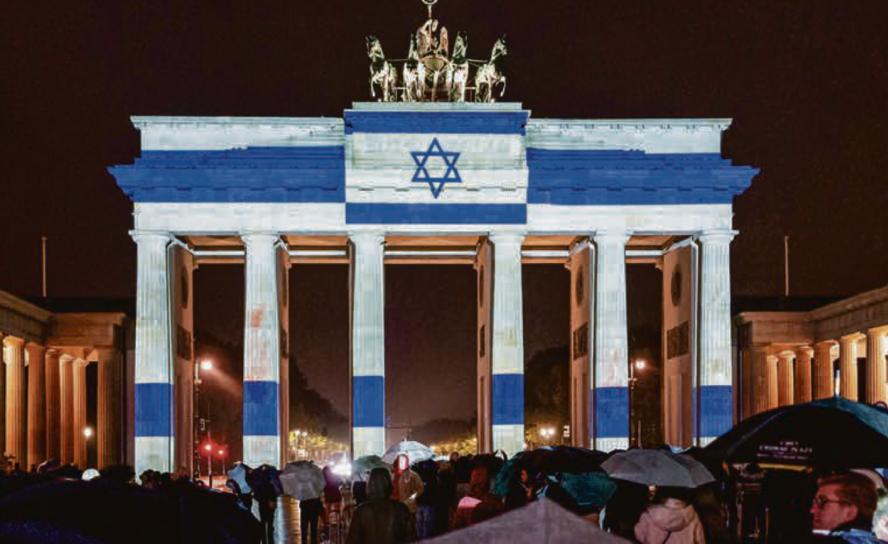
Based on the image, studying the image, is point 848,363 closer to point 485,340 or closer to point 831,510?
point 485,340

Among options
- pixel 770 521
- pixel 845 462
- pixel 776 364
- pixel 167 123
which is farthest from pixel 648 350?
pixel 845 462

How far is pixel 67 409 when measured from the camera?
238 feet

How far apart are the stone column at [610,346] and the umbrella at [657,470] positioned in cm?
3845

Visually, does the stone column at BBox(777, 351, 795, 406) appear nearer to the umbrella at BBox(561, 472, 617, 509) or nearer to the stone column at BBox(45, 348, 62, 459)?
the stone column at BBox(45, 348, 62, 459)

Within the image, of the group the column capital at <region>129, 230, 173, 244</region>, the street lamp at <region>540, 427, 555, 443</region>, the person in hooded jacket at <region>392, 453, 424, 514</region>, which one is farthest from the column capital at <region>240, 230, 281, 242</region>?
the street lamp at <region>540, 427, 555, 443</region>

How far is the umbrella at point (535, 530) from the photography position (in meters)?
3.69

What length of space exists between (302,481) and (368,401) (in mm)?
28459

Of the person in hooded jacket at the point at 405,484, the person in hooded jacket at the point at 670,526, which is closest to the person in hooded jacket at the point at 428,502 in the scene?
the person in hooded jacket at the point at 405,484

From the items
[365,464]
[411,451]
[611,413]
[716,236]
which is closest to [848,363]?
[716,236]

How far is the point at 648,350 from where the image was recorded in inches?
3856

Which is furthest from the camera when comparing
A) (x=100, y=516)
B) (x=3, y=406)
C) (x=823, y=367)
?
(x=823, y=367)

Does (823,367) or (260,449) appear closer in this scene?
(260,449)

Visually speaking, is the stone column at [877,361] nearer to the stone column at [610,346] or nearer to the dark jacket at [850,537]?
the stone column at [610,346]

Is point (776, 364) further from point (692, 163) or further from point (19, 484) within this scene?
point (19, 484)
